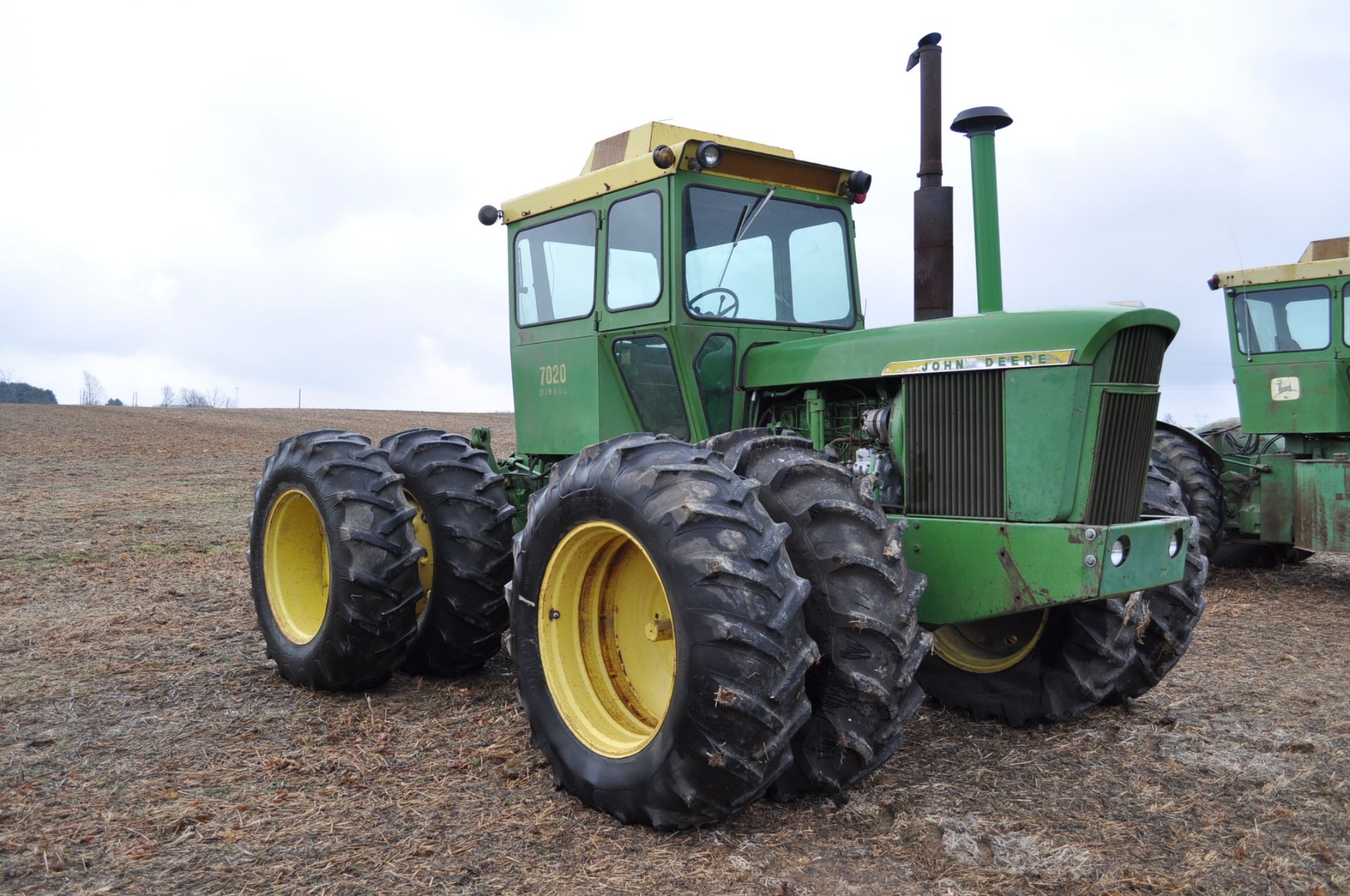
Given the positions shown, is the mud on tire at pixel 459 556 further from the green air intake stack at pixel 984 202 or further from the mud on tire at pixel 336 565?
the green air intake stack at pixel 984 202

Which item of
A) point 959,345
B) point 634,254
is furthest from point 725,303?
point 959,345

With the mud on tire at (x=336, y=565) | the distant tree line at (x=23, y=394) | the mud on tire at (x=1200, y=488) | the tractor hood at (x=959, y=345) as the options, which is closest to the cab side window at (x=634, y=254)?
the tractor hood at (x=959, y=345)

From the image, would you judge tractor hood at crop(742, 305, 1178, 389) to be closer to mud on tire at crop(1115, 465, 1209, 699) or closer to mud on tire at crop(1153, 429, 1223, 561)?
mud on tire at crop(1115, 465, 1209, 699)

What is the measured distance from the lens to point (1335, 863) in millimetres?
3559

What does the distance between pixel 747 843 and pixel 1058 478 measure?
72.2 inches

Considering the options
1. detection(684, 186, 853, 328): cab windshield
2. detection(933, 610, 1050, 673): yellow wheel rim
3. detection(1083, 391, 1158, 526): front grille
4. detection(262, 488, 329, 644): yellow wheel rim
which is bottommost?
detection(933, 610, 1050, 673): yellow wheel rim

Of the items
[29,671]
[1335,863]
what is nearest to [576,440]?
[29,671]

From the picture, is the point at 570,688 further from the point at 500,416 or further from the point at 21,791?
the point at 500,416

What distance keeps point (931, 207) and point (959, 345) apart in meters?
2.29

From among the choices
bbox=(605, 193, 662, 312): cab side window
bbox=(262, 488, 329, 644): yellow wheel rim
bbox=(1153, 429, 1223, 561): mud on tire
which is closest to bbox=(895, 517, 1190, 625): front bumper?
bbox=(605, 193, 662, 312): cab side window

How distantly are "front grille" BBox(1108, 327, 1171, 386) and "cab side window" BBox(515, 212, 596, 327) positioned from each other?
8.59ft

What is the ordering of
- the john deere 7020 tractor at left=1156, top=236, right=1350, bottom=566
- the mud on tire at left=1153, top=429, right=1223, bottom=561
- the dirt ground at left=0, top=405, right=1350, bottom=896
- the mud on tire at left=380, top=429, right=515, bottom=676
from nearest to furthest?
the dirt ground at left=0, top=405, right=1350, bottom=896, the mud on tire at left=380, top=429, right=515, bottom=676, the john deere 7020 tractor at left=1156, top=236, right=1350, bottom=566, the mud on tire at left=1153, top=429, right=1223, bottom=561

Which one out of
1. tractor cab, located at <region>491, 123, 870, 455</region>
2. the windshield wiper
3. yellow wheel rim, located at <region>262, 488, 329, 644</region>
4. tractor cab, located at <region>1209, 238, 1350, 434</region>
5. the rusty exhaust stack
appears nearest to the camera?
tractor cab, located at <region>491, 123, 870, 455</region>

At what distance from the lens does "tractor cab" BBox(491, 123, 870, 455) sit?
5062 mm
